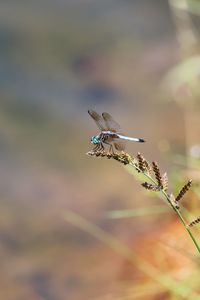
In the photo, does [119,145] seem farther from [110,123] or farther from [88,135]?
[88,135]

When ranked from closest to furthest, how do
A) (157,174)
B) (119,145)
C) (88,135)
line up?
1. (157,174)
2. (119,145)
3. (88,135)

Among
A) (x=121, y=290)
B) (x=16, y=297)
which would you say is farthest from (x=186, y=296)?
(x=16, y=297)

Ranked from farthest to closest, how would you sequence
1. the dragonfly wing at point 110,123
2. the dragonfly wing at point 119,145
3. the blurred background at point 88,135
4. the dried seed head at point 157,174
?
the blurred background at point 88,135 < the dragonfly wing at point 110,123 < the dragonfly wing at point 119,145 < the dried seed head at point 157,174

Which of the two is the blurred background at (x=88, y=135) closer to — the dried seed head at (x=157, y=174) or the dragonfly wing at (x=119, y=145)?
the dragonfly wing at (x=119, y=145)

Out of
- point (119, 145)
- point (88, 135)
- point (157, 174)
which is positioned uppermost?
point (88, 135)

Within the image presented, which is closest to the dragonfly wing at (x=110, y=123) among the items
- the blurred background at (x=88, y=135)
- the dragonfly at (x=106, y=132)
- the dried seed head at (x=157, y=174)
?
the dragonfly at (x=106, y=132)

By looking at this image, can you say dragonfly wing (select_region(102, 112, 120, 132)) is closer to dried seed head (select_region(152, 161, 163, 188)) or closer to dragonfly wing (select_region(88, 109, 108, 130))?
dragonfly wing (select_region(88, 109, 108, 130))

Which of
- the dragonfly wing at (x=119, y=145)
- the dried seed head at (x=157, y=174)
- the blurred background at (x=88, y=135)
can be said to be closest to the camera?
the dried seed head at (x=157, y=174)

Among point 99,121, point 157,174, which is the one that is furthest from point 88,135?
point 157,174

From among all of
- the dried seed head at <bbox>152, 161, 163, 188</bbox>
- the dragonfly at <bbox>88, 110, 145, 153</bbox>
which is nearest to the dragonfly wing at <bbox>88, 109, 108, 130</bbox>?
the dragonfly at <bbox>88, 110, 145, 153</bbox>
